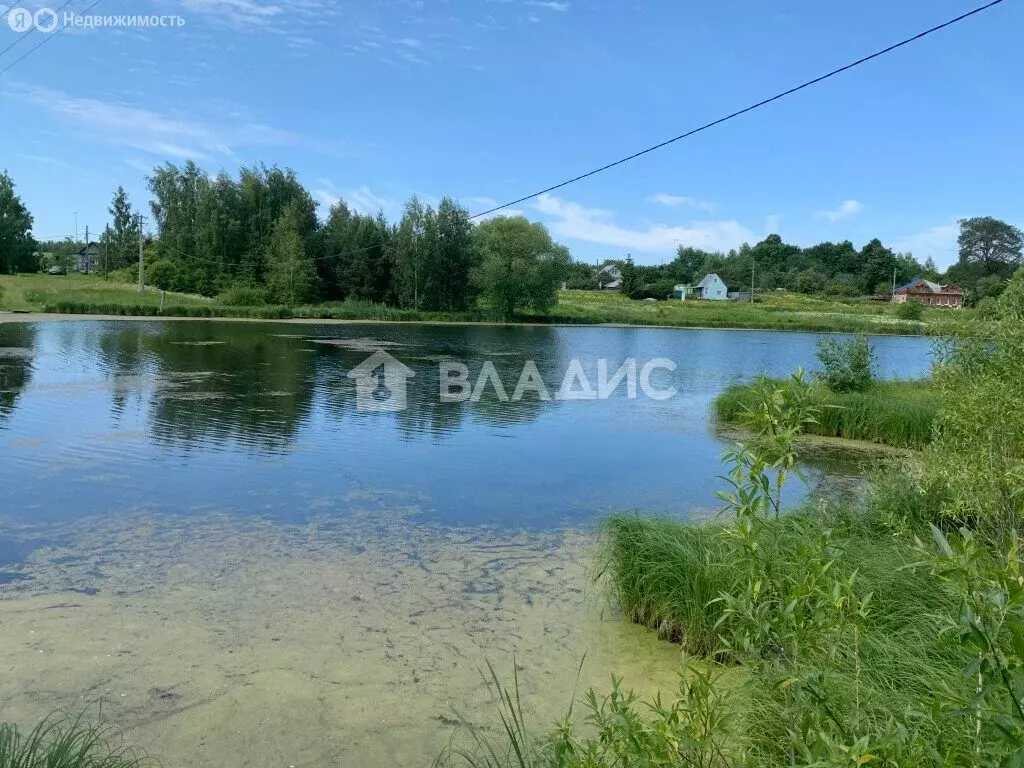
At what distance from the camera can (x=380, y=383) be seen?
1922 centimetres

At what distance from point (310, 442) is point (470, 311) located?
50609 millimetres

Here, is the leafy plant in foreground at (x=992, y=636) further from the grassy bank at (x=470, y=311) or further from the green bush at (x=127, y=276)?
the green bush at (x=127, y=276)

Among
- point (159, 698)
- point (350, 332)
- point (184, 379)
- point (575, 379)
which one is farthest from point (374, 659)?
point (350, 332)

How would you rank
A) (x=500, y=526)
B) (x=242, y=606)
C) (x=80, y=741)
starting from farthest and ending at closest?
(x=500, y=526)
(x=242, y=606)
(x=80, y=741)

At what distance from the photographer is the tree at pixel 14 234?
208 ft

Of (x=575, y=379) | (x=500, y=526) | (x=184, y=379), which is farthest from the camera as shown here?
(x=575, y=379)

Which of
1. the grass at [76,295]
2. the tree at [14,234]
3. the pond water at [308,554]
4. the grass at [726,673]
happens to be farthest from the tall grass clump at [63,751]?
the tree at [14,234]

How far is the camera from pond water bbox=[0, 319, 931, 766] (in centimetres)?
436

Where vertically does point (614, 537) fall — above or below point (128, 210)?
below

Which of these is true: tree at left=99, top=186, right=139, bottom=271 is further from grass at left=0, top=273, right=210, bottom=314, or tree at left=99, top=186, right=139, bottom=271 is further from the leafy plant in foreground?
the leafy plant in foreground

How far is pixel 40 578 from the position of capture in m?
6.04

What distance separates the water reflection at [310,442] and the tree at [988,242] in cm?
7322

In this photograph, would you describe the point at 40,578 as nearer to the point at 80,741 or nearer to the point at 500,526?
the point at 80,741

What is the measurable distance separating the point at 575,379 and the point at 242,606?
17.5 meters
